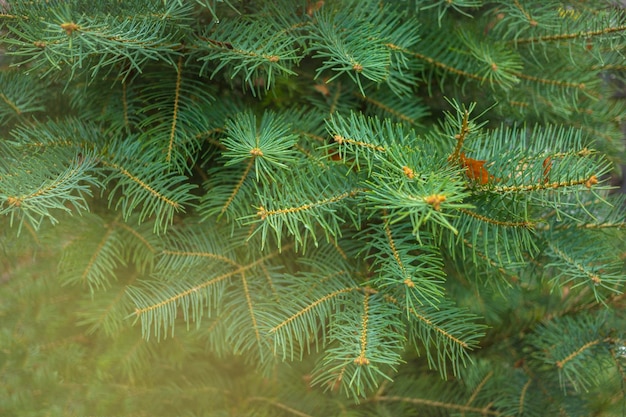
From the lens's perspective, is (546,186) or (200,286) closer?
(546,186)

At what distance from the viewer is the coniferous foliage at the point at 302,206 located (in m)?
0.34

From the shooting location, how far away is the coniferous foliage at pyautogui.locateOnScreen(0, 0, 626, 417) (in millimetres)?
344

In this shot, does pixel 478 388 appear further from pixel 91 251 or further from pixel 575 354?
pixel 91 251

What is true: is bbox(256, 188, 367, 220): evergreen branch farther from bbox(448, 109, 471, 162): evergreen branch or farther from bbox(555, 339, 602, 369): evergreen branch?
bbox(555, 339, 602, 369): evergreen branch

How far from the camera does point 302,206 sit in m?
0.34

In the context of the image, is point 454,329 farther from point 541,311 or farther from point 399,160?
point 541,311

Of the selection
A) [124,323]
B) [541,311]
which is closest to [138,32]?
[124,323]

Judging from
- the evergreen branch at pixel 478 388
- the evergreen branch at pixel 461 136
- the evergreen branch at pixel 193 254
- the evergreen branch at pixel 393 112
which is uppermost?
the evergreen branch at pixel 393 112

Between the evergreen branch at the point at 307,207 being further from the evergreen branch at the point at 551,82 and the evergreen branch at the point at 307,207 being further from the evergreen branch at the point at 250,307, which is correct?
the evergreen branch at the point at 551,82

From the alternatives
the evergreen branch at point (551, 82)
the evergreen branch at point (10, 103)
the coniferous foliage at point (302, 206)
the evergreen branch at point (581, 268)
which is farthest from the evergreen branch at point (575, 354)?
the evergreen branch at point (10, 103)

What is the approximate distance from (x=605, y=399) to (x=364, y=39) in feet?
1.45

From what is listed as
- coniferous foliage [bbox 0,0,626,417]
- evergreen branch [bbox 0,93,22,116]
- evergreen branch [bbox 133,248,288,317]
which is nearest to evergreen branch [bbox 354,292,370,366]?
coniferous foliage [bbox 0,0,626,417]

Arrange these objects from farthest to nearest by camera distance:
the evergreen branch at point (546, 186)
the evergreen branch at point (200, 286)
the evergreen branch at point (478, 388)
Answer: the evergreen branch at point (478, 388) → the evergreen branch at point (200, 286) → the evergreen branch at point (546, 186)

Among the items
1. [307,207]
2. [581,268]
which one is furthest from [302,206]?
[581,268]
